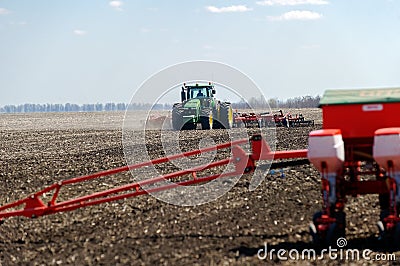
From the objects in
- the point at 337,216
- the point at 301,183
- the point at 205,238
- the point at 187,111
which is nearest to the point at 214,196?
the point at 301,183

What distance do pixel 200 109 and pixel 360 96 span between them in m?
24.9

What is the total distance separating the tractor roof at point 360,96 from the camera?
8.27 meters

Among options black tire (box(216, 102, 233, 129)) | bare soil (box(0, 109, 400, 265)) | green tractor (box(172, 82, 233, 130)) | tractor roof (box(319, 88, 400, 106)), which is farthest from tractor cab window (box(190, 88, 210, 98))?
tractor roof (box(319, 88, 400, 106))

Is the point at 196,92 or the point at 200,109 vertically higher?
the point at 196,92

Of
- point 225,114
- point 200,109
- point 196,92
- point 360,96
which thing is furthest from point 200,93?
point 360,96

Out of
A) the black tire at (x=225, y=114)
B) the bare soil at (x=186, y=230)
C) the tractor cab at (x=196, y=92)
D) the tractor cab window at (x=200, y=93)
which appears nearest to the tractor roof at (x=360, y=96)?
the bare soil at (x=186, y=230)

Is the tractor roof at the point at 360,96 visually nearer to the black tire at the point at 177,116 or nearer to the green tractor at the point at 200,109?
the green tractor at the point at 200,109

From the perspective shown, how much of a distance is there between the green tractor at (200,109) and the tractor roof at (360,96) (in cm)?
2396

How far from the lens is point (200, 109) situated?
33438 millimetres

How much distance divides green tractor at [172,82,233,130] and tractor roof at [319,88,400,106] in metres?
24.0

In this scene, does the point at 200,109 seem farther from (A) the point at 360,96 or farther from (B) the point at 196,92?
(A) the point at 360,96

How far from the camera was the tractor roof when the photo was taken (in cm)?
827

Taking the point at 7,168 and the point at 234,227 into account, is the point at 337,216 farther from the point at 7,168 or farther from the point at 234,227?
the point at 7,168

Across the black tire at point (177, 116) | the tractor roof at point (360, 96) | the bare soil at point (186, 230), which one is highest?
the tractor roof at point (360, 96)
